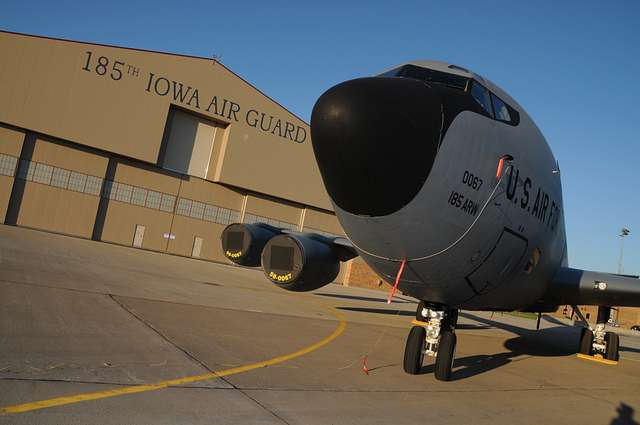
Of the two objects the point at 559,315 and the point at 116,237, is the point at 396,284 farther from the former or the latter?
the point at 559,315

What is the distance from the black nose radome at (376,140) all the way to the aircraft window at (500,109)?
168cm

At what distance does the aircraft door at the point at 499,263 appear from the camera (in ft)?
20.7

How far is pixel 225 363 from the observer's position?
5.57m

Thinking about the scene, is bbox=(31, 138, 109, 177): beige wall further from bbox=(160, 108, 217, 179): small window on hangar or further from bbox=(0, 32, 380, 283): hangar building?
bbox=(160, 108, 217, 179): small window on hangar

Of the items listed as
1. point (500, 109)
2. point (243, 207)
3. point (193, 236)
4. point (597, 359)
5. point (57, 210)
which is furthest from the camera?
point (243, 207)

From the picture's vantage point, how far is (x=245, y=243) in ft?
36.4

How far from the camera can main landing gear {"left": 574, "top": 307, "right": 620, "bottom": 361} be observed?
39.3ft

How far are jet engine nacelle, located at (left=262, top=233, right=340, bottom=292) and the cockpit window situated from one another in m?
4.63

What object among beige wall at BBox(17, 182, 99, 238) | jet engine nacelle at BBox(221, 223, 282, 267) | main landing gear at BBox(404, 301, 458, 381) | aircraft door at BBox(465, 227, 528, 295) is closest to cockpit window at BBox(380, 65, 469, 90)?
aircraft door at BBox(465, 227, 528, 295)

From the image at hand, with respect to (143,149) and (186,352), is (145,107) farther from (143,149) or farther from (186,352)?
(186,352)

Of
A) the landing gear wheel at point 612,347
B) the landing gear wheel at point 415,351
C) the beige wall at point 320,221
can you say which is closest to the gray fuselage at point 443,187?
the landing gear wheel at point 415,351

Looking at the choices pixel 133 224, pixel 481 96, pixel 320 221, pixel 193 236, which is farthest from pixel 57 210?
pixel 481 96

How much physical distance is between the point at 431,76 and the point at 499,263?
2774mm

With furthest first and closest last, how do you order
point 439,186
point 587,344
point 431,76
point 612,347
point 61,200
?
point 61,200 → point 587,344 → point 612,347 → point 431,76 → point 439,186
